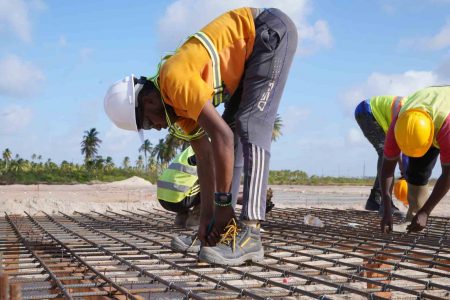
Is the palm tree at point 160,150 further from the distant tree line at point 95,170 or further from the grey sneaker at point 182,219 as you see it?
the grey sneaker at point 182,219

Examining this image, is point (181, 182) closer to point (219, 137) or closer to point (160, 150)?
point (219, 137)

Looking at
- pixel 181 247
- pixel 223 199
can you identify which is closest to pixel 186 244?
pixel 181 247

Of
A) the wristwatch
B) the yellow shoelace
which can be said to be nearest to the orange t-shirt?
the wristwatch

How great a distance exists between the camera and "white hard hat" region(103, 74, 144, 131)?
9.37 feet

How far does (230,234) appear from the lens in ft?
8.96

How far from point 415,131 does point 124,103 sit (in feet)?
7.20

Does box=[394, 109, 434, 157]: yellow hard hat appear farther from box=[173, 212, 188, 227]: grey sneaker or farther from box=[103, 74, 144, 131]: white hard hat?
box=[103, 74, 144, 131]: white hard hat

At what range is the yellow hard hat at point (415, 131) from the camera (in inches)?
160

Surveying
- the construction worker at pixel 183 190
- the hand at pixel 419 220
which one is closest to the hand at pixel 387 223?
the hand at pixel 419 220

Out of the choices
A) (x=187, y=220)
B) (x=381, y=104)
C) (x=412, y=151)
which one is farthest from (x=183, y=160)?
(x=381, y=104)

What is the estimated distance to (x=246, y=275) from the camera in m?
2.44

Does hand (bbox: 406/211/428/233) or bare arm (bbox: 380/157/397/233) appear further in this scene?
bare arm (bbox: 380/157/397/233)

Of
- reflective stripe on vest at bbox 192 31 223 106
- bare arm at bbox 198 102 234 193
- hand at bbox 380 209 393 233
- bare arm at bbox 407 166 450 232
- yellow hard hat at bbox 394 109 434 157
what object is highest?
reflective stripe on vest at bbox 192 31 223 106

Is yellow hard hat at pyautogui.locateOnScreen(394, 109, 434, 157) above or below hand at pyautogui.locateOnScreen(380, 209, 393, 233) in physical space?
above
